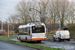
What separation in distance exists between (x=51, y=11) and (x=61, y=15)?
3072mm

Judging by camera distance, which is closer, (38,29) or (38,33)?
(38,33)

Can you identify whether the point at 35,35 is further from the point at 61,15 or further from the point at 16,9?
the point at 16,9

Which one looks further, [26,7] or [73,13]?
[26,7]

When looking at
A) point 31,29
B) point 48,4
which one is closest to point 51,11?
point 48,4

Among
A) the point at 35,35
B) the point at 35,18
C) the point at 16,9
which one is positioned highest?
the point at 16,9

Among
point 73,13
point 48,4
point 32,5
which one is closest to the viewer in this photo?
point 73,13

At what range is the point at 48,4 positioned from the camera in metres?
44.4

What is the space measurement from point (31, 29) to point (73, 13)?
848 inches

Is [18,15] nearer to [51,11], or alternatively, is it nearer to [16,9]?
[16,9]

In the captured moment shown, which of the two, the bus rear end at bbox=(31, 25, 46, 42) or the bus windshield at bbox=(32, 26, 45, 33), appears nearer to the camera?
the bus rear end at bbox=(31, 25, 46, 42)

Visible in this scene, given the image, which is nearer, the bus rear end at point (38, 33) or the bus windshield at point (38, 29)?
the bus rear end at point (38, 33)

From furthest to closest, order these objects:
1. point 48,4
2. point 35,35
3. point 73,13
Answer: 1. point 48,4
2. point 73,13
3. point 35,35

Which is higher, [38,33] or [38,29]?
[38,29]

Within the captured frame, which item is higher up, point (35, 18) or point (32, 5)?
point (32, 5)
